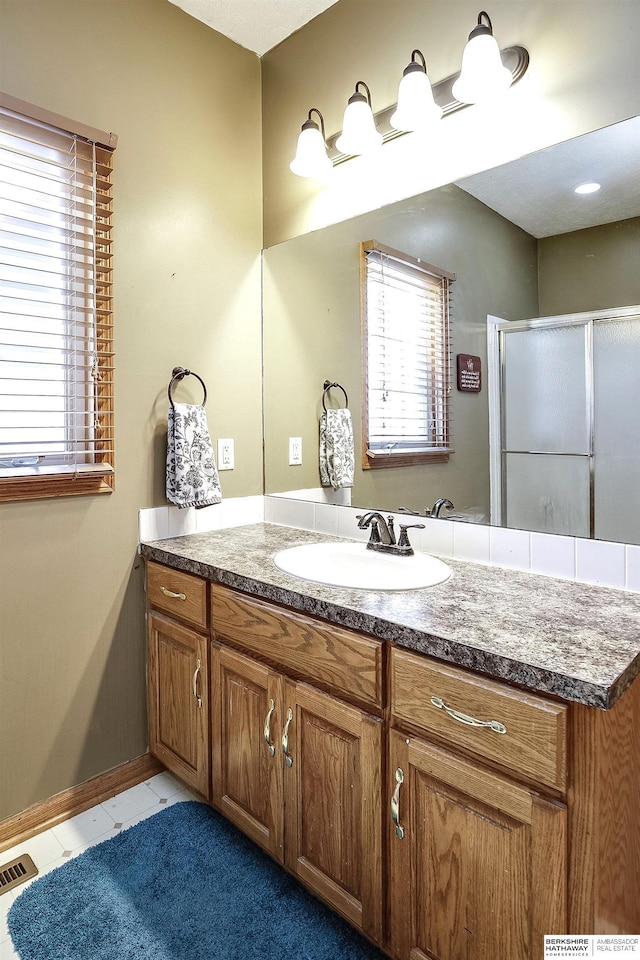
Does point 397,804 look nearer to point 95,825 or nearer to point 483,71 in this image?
point 95,825

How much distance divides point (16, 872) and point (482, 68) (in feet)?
8.14

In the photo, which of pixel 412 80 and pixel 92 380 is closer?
pixel 412 80

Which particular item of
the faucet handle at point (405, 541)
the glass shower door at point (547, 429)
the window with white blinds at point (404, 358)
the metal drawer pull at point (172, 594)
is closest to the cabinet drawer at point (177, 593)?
the metal drawer pull at point (172, 594)

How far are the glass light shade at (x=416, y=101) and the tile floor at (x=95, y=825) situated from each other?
7.28ft

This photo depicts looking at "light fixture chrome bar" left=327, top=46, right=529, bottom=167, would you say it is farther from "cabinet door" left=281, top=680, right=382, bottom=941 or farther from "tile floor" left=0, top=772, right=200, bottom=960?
"tile floor" left=0, top=772, right=200, bottom=960

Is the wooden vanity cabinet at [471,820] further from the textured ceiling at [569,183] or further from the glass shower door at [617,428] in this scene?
the textured ceiling at [569,183]

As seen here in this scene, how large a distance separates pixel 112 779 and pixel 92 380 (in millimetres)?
1324

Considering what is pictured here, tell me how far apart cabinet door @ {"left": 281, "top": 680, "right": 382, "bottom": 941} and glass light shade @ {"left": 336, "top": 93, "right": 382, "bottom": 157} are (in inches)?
63.7

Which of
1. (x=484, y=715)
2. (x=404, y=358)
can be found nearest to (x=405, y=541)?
(x=404, y=358)

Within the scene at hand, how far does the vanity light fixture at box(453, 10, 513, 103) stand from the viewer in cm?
140

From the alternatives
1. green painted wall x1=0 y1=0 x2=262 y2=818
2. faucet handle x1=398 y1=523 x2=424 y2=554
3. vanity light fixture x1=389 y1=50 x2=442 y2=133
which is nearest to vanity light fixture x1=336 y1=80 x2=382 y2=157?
vanity light fixture x1=389 y1=50 x2=442 y2=133

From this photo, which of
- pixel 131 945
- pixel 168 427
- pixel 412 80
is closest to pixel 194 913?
pixel 131 945

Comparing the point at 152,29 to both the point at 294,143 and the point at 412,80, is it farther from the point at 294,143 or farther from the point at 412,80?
the point at 412,80

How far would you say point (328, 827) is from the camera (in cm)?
129
